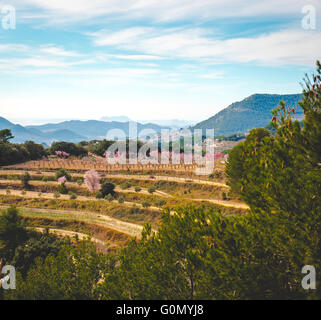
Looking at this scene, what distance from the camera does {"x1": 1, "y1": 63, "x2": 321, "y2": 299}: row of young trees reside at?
12.8 m

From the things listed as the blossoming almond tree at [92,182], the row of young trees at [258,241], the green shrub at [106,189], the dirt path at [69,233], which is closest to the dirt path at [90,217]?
the dirt path at [69,233]

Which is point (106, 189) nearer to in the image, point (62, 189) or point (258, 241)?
point (62, 189)

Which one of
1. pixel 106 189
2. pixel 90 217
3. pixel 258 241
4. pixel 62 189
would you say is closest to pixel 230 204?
pixel 90 217

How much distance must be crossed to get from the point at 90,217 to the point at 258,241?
42110 millimetres

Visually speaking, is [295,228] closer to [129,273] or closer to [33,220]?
[129,273]

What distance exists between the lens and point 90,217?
5162 centimetres

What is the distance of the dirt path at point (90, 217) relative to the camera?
4544 cm

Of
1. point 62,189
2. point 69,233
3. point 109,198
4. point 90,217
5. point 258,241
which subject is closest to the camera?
point 258,241

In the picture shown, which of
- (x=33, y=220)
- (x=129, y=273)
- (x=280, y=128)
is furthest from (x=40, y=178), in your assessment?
(x=280, y=128)

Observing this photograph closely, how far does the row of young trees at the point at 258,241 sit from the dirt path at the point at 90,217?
1119 inches

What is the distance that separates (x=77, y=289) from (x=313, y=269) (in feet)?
46.7

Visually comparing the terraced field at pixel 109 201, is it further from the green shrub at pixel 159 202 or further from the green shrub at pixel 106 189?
the green shrub at pixel 106 189

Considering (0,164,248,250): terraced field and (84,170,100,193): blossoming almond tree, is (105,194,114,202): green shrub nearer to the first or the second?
(0,164,248,250): terraced field

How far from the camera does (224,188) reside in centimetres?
6362
